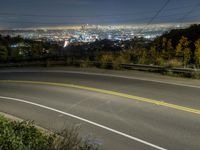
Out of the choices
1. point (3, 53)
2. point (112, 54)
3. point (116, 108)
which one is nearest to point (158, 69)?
point (112, 54)

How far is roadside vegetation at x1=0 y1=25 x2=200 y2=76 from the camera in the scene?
2409 cm

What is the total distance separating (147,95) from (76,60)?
14643 mm

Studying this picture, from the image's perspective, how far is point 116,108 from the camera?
13.7 m

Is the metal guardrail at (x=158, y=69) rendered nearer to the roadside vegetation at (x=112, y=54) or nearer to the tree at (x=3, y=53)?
the roadside vegetation at (x=112, y=54)

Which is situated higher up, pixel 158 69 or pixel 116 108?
pixel 158 69

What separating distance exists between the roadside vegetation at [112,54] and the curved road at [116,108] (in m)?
4.42

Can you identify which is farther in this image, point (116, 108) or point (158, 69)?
point (158, 69)

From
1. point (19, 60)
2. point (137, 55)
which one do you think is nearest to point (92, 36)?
point (19, 60)

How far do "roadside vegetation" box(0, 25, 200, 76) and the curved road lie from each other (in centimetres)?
442

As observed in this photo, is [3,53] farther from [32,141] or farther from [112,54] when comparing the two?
[32,141]

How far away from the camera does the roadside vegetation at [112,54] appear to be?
2409cm

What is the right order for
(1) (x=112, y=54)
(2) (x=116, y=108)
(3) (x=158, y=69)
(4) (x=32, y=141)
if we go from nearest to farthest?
(4) (x=32, y=141) → (2) (x=116, y=108) → (3) (x=158, y=69) → (1) (x=112, y=54)

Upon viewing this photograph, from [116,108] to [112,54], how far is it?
1514 centimetres

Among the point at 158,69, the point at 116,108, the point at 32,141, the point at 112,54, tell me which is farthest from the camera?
the point at 112,54
